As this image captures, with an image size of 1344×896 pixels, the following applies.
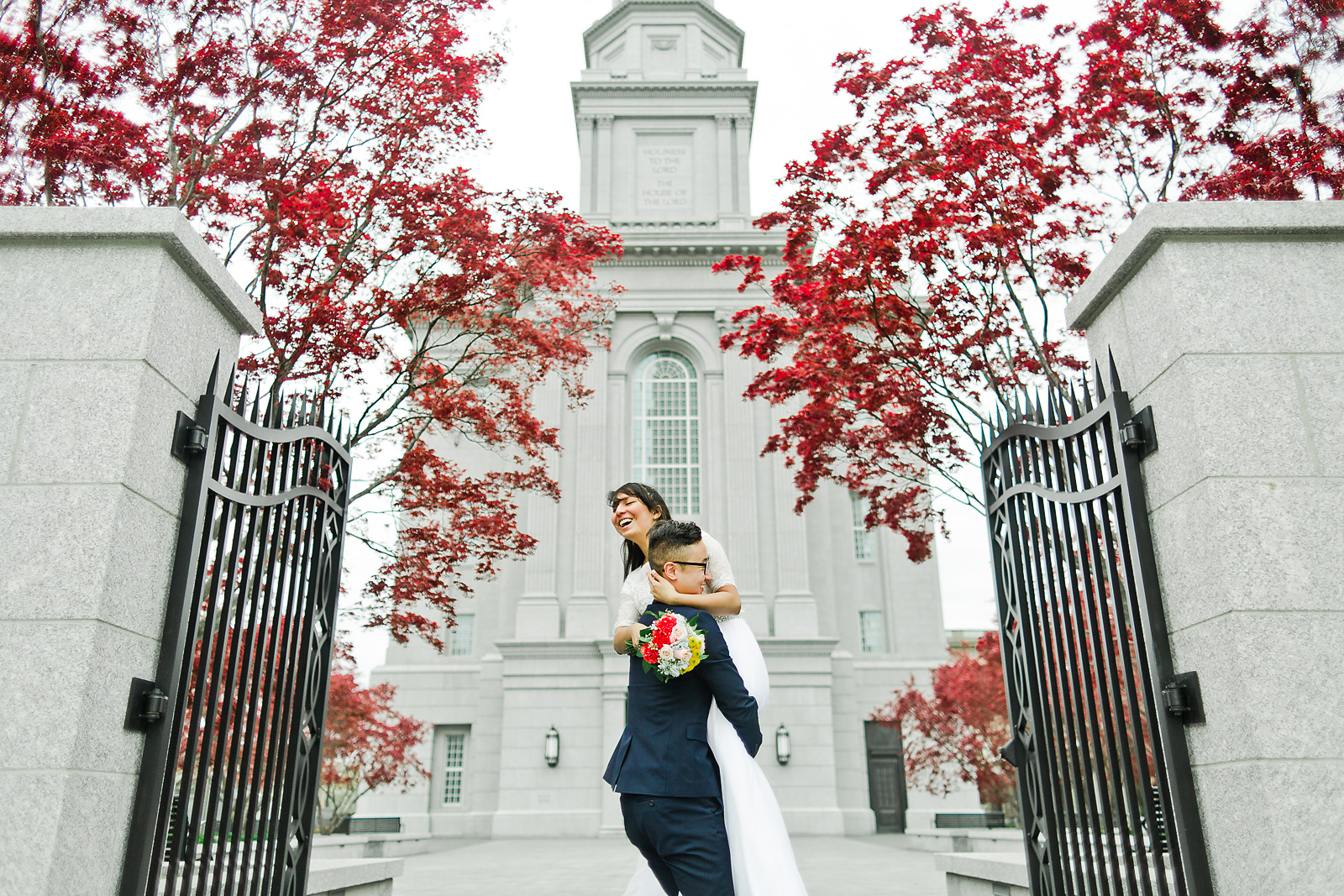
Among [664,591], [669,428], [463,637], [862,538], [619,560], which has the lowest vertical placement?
[664,591]

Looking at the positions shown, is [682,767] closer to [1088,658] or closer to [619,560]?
[1088,658]

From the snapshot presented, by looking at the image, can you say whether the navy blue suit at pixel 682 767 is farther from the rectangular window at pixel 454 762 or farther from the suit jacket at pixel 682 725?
the rectangular window at pixel 454 762

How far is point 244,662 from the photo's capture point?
179 inches

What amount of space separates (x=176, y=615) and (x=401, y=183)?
7.33 metres

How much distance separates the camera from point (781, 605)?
25.6 meters

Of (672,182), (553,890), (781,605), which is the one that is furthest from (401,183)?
(672,182)

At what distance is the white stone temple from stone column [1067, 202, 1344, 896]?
2087 centimetres

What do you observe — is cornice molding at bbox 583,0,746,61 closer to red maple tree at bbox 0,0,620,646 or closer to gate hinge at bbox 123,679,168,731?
red maple tree at bbox 0,0,620,646

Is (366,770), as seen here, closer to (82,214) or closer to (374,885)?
(374,885)

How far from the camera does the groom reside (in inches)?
140

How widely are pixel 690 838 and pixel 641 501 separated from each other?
165cm

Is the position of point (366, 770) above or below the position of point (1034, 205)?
below

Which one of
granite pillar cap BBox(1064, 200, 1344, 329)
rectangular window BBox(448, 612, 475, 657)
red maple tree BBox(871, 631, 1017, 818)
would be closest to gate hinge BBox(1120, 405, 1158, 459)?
granite pillar cap BBox(1064, 200, 1344, 329)

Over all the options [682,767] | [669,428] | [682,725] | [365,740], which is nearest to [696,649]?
[682,725]
